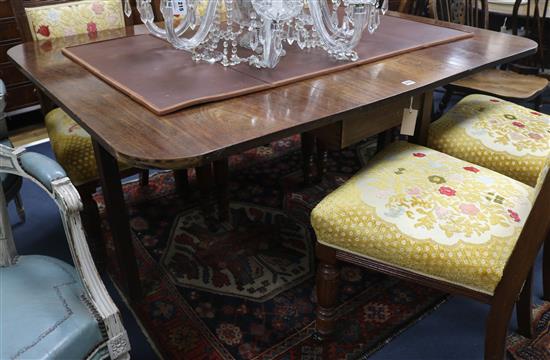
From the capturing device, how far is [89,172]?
4.70ft

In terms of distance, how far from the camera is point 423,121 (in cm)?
151

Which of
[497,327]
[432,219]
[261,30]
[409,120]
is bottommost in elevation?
[497,327]

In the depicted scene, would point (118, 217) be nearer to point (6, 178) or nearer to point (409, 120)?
point (6, 178)

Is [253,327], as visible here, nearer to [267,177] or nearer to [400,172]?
[400,172]

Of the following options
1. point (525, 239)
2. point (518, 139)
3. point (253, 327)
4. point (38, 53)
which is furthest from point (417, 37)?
point (38, 53)

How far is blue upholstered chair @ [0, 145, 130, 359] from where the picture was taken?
856 mm

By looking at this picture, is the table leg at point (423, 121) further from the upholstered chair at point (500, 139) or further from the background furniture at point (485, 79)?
the background furniture at point (485, 79)

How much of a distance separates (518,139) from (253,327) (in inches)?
40.6

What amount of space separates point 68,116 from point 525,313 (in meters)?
1.53

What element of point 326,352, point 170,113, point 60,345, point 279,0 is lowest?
point 326,352

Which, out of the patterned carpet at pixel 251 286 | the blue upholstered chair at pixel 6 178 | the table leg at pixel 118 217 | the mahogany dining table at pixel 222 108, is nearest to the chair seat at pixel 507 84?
the mahogany dining table at pixel 222 108

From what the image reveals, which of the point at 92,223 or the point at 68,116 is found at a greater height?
the point at 68,116

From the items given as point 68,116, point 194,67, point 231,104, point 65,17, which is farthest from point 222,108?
point 65,17

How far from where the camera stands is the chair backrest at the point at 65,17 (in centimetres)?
169
